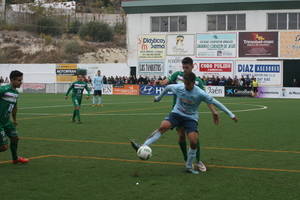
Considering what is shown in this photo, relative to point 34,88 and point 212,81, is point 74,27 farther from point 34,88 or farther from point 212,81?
point 212,81

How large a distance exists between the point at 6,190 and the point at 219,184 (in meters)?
3.30

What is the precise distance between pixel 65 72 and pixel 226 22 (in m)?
18.5

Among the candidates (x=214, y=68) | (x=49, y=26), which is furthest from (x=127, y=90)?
(x=49, y=26)

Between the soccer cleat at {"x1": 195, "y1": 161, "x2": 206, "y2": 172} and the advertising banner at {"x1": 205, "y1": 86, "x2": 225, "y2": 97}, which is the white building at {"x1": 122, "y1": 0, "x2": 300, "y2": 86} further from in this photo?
the soccer cleat at {"x1": 195, "y1": 161, "x2": 206, "y2": 172}

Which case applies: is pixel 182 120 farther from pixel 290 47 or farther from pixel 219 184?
pixel 290 47

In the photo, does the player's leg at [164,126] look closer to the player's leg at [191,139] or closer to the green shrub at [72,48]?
the player's leg at [191,139]

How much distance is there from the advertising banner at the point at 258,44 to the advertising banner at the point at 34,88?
67.2 feet

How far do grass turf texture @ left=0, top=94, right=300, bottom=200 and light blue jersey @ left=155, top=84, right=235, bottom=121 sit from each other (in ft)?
3.57

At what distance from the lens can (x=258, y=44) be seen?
55969mm

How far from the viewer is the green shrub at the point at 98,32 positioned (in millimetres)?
96750

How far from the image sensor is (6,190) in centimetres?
838

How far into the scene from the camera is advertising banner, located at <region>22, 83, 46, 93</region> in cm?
5769

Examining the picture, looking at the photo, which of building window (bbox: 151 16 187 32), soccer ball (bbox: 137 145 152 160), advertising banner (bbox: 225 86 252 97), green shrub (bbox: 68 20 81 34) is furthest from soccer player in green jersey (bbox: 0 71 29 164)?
green shrub (bbox: 68 20 81 34)

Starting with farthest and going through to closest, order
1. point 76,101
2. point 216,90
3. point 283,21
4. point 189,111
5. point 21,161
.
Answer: point 283,21 → point 216,90 → point 76,101 → point 21,161 → point 189,111
